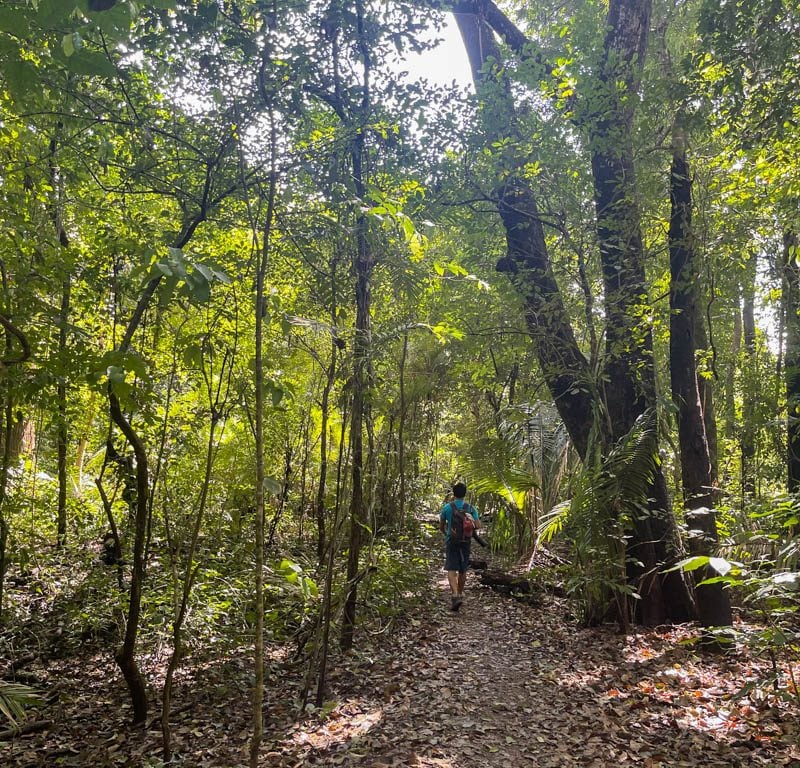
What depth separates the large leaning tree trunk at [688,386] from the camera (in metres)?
5.62

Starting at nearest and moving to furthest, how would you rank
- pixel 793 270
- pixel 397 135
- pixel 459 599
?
1. pixel 397 135
2. pixel 793 270
3. pixel 459 599

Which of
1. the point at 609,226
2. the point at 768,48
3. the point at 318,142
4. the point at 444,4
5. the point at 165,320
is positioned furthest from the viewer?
the point at 609,226

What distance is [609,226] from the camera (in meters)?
6.12

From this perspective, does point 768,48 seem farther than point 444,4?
No

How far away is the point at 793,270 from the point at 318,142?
5.97 meters

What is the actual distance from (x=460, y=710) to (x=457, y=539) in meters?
3.26

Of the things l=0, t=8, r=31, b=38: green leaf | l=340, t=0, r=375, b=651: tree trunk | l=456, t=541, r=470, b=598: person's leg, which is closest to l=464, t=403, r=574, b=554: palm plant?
l=456, t=541, r=470, b=598: person's leg

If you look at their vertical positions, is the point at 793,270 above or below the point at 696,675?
above

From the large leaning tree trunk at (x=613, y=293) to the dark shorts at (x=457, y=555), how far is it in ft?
6.96

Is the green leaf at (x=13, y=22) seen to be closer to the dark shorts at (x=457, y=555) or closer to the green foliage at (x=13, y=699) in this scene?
the green foliage at (x=13, y=699)

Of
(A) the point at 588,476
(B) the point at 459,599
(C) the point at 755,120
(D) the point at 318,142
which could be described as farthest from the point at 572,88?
(B) the point at 459,599

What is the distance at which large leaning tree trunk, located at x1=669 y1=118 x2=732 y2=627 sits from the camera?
18.4ft

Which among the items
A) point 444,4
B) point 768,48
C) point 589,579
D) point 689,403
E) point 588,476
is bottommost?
point 589,579

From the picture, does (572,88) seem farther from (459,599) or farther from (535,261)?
(459,599)
